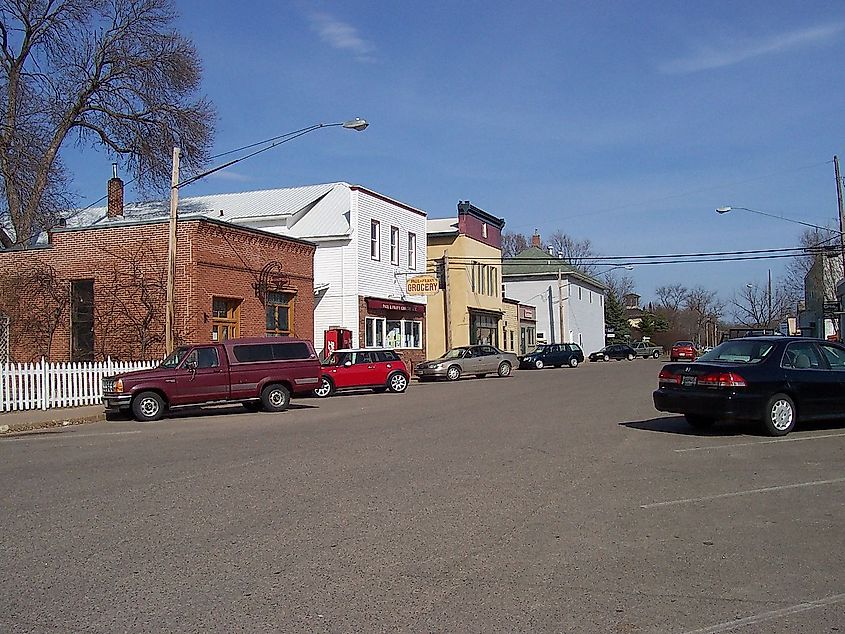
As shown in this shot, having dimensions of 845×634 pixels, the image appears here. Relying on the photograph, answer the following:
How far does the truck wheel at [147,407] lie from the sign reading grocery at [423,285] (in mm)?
20203

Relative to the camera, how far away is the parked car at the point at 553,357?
55.1 meters

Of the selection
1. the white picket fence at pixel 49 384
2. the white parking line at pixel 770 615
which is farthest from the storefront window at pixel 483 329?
the white parking line at pixel 770 615

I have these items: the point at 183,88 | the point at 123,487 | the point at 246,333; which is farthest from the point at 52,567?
the point at 183,88

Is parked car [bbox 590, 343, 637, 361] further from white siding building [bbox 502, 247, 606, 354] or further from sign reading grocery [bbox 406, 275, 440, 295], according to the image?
sign reading grocery [bbox 406, 275, 440, 295]

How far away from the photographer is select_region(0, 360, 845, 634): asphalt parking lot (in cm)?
569

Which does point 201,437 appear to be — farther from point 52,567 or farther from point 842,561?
point 842,561

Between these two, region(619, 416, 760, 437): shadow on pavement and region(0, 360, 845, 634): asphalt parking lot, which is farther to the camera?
region(619, 416, 760, 437): shadow on pavement

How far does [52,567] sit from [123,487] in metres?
3.65

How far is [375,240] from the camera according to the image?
128 ft

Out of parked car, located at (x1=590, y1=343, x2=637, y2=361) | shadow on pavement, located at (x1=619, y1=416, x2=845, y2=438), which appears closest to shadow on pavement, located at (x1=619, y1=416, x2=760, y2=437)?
shadow on pavement, located at (x1=619, y1=416, x2=845, y2=438)

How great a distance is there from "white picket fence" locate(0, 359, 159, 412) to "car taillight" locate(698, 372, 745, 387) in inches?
638

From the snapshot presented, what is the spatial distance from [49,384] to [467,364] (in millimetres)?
21025

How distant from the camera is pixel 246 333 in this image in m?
29.6

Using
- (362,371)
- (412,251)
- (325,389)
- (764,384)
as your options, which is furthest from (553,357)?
(764,384)
